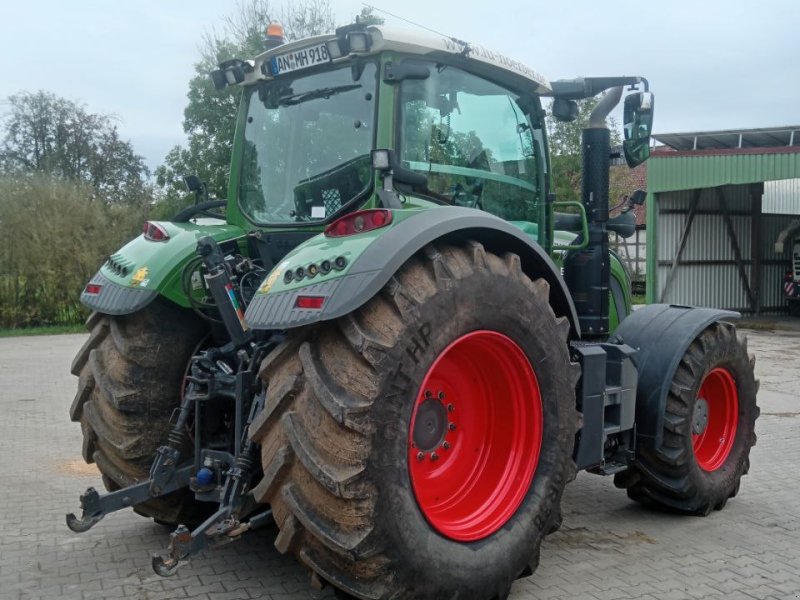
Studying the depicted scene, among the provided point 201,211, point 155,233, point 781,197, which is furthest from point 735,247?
point 155,233

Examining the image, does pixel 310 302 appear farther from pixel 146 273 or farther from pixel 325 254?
pixel 146 273

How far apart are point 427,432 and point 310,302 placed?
2.91ft

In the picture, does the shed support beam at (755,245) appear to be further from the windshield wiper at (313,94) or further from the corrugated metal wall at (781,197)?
the windshield wiper at (313,94)

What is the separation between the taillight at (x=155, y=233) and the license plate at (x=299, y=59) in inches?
41.5

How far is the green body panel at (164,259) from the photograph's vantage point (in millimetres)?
4008

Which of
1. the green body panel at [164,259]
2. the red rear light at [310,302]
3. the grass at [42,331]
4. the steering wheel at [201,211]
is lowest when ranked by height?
the grass at [42,331]

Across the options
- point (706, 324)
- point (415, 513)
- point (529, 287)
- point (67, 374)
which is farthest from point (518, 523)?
point (67, 374)

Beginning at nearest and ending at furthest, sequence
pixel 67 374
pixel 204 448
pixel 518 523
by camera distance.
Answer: pixel 518 523
pixel 204 448
pixel 67 374

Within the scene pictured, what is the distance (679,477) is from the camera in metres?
4.73

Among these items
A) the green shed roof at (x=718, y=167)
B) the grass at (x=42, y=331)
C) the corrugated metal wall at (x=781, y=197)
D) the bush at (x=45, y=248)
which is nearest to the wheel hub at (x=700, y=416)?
the green shed roof at (x=718, y=167)

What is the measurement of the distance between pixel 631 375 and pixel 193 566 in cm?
257

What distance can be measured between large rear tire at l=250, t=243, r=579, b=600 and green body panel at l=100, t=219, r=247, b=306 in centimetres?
110

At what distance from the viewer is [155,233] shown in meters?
4.36

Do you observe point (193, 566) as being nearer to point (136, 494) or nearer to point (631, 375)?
point (136, 494)
